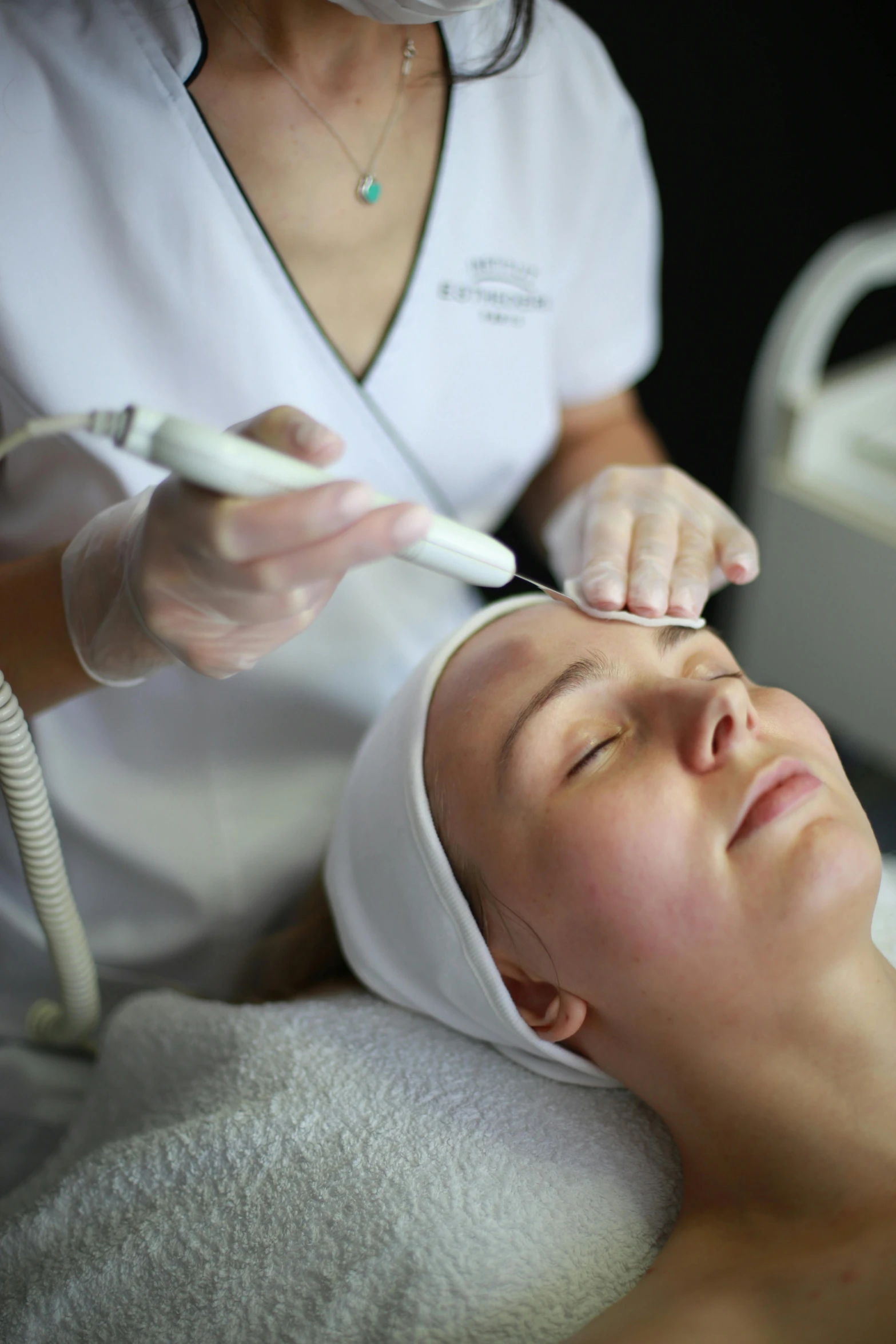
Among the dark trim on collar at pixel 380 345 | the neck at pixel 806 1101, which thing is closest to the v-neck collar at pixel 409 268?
the dark trim on collar at pixel 380 345

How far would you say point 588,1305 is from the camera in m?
0.85

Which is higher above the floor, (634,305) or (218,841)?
(634,305)

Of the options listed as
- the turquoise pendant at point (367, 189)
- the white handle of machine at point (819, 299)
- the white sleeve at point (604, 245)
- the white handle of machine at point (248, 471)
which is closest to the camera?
the white handle of machine at point (248, 471)

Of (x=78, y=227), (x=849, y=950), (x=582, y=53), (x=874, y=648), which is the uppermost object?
(x=582, y=53)

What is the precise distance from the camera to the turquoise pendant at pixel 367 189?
1132 millimetres

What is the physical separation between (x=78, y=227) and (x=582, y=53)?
0.66 metres

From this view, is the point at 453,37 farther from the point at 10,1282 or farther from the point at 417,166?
the point at 10,1282

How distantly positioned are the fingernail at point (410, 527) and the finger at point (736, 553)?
483 mm

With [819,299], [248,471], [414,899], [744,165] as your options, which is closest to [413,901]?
[414,899]

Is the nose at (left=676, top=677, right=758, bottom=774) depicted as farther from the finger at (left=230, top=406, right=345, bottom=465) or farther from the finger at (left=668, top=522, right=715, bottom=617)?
the finger at (left=230, top=406, right=345, bottom=465)

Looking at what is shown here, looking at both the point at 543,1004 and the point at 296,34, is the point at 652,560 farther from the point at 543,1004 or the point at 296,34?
the point at 296,34

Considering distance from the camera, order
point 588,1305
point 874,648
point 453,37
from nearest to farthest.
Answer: point 588,1305 → point 453,37 → point 874,648

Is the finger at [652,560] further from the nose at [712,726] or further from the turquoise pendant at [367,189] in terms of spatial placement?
the turquoise pendant at [367,189]

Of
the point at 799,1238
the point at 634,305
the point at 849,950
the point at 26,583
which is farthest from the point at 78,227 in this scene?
the point at 799,1238
